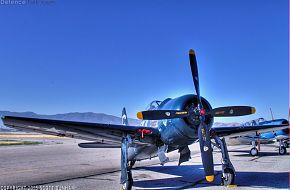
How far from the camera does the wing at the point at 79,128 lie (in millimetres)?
9273

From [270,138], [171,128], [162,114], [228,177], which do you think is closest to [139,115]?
[162,114]

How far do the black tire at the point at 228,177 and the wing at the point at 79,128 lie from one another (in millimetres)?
2597

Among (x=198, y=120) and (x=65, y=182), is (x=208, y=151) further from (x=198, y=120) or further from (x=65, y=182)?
(x=65, y=182)

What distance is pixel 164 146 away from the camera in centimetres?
1091

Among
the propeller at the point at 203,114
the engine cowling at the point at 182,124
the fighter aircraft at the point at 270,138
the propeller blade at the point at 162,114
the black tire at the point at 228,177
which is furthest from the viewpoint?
the fighter aircraft at the point at 270,138

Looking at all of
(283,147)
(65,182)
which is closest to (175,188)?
(65,182)

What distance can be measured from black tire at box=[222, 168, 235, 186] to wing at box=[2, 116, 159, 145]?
2.60 m

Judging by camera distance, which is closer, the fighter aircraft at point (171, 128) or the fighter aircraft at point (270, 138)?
the fighter aircraft at point (171, 128)

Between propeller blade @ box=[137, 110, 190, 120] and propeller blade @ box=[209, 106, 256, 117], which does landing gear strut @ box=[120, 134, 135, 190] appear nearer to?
propeller blade @ box=[137, 110, 190, 120]

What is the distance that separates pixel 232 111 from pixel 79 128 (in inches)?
197

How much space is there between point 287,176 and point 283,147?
48.6 ft

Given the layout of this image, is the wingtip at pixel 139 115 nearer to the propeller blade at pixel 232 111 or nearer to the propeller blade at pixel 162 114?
the propeller blade at pixel 162 114

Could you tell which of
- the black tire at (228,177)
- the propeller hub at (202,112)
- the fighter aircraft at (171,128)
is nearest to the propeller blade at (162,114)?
the fighter aircraft at (171,128)

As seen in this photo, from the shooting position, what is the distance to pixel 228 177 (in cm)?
996
